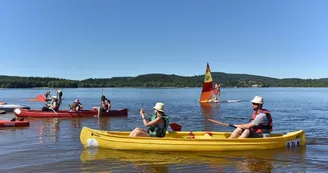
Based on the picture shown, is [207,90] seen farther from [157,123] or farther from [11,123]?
[157,123]

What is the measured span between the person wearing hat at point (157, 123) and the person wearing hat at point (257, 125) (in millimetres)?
2342

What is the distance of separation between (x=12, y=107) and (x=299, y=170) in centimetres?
2380

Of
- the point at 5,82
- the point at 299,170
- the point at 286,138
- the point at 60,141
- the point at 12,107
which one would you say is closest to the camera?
the point at 299,170

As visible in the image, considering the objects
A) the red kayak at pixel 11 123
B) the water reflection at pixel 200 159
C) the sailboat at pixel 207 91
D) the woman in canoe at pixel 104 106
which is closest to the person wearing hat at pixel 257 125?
the water reflection at pixel 200 159

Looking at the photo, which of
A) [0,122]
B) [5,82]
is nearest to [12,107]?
[0,122]

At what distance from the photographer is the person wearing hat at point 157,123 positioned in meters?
10.8

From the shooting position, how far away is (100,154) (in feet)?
35.7

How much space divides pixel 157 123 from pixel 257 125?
129 inches

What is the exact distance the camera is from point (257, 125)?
11102 millimetres

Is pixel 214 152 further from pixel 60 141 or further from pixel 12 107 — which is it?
pixel 12 107

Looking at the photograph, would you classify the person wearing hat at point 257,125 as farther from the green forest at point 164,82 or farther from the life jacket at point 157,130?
the green forest at point 164,82

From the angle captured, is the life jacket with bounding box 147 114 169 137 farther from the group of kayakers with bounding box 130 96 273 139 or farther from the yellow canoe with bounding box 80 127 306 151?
the yellow canoe with bounding box 80 127 306 151

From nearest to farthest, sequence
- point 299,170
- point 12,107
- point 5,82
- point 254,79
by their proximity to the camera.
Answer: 1. point 299,170
2. point 12,107
3. point 5,82
4. point 254,79

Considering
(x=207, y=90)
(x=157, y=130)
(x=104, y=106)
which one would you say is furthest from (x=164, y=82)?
(x=157, y=130)
